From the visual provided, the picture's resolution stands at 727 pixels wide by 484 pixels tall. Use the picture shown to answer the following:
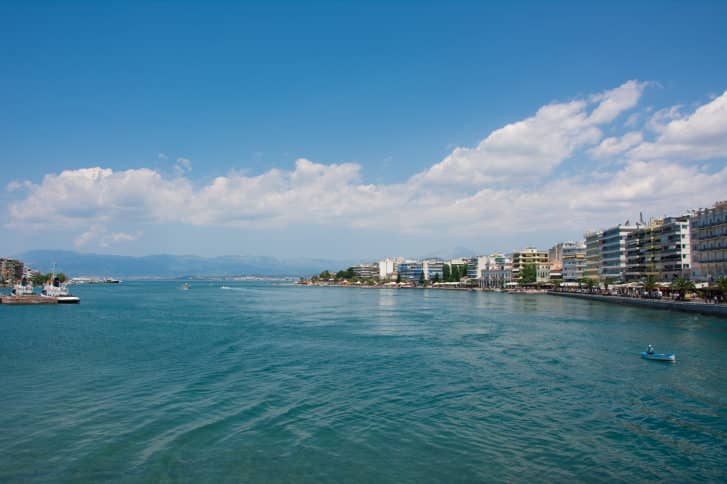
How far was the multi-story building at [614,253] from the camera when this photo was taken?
82.4 metres

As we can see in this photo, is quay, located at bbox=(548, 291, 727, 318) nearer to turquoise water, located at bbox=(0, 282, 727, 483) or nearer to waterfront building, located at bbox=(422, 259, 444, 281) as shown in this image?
turquoise water, located at bbox=(0, 282, 727, 483)

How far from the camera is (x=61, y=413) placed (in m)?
14.0

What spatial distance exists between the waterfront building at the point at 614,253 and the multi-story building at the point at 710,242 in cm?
2443

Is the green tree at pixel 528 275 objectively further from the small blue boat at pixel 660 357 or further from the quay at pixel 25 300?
the quay at pixel 25 300

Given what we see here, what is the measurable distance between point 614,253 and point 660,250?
13650mm

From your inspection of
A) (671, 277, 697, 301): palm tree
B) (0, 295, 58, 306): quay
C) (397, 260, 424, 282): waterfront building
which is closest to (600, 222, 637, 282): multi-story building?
(671, 277, 697, 301): palm tree

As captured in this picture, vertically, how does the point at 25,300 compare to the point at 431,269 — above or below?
below

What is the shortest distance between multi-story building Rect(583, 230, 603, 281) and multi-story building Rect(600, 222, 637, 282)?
1669 mm

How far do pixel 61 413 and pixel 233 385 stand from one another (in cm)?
543

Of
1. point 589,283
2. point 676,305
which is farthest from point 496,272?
point 676,305

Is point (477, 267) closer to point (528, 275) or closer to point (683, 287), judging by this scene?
point (528, 275)

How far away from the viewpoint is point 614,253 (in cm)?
8525

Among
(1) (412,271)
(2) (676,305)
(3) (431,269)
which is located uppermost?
(3) (431,269)

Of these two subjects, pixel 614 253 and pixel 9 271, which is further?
pixel 9 271
